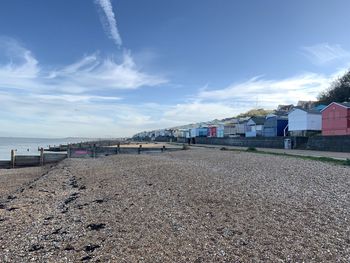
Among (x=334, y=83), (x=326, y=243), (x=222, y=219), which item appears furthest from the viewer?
(x=334, y=83)

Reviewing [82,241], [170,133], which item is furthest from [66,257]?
[170,133]

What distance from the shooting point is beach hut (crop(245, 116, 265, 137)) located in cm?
6141

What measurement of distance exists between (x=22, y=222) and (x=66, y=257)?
3496 millimetres

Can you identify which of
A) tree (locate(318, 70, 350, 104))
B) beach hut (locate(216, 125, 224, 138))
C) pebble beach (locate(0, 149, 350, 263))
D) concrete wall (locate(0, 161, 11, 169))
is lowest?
concrete wall (locate(0, 161, 11, 169))

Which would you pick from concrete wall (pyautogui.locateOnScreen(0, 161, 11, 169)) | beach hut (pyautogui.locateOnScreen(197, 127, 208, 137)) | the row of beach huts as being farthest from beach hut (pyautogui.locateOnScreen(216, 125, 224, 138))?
concrete wall (pyautogui.locateOnScreen(0, 161, 11, 169))

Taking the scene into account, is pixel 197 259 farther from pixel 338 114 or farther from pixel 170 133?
pixel 170 133

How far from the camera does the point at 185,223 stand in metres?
7.76

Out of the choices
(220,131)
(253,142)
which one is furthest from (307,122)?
(220,131)

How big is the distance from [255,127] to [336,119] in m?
25.8

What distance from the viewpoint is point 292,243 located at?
6152 millimetres

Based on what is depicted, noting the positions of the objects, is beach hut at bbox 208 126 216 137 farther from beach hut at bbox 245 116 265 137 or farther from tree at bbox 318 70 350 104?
tree at bbox 318 70 350 104

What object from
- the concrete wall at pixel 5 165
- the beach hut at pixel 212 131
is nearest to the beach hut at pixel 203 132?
the beach hut at pixel 212 131

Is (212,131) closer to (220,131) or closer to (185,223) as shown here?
(220,131)

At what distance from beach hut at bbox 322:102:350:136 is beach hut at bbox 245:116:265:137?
18.9m
